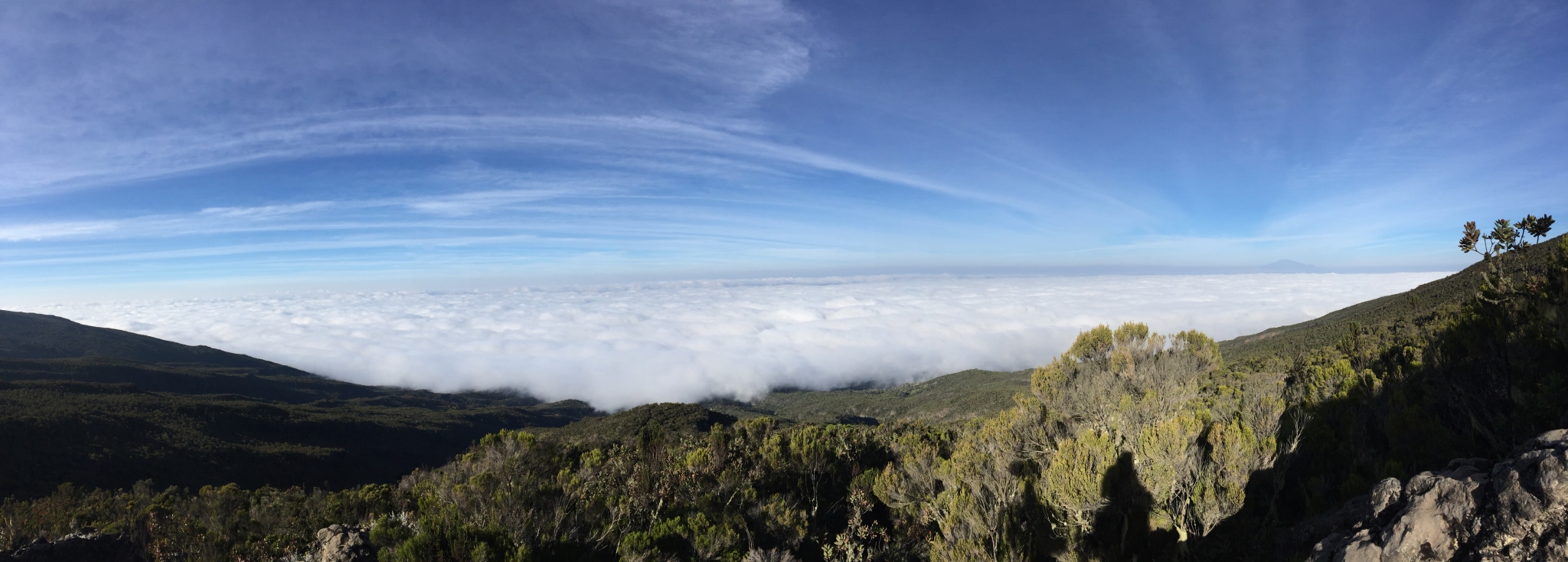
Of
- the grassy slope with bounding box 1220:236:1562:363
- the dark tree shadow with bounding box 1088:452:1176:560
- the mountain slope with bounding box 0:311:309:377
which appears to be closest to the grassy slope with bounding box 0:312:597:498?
the mountain slope with bounding box 0:311:309:377

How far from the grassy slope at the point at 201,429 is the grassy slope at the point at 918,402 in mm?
67533

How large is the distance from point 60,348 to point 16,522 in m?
237

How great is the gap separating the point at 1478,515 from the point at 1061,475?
6.04m

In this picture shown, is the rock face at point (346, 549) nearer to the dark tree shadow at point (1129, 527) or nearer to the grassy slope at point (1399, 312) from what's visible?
the dark tree shadow at point (1129, 527)

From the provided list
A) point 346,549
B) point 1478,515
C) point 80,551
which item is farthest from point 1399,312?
point 80,551

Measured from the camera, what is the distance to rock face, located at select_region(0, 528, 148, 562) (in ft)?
38.0

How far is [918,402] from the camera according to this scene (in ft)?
431

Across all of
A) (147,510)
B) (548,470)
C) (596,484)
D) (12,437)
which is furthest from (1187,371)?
(12,437)

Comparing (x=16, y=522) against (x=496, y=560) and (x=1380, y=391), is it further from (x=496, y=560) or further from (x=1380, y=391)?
(x=1380, y=391)

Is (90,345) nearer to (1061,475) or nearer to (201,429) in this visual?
(201,429)

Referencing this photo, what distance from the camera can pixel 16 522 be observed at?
20.9 m

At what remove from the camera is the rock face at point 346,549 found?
10.1m

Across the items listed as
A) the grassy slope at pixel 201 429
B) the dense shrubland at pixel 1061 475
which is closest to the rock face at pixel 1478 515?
the dense shrubland at pixel 1061 475

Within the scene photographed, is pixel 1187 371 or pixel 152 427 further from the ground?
pixel 1187 371
